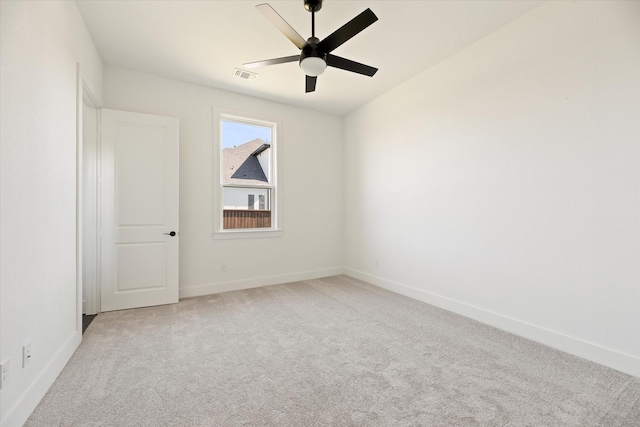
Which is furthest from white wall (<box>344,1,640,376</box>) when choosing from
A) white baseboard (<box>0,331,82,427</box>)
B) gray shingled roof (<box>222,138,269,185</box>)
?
white baseboard (<box>0,331,82,427</box>)

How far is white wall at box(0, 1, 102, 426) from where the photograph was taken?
4.89ft

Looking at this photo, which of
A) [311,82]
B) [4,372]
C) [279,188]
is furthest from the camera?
[279,188]

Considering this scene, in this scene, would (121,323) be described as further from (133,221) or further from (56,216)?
(56,216)

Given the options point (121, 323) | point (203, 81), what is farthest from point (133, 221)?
point (203, 81)

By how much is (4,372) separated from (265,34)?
3153mm

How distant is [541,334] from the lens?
2.56 m

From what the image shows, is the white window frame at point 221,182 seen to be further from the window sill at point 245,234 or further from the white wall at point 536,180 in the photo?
the white wall at point 536,180

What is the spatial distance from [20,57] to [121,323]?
247 centimetres

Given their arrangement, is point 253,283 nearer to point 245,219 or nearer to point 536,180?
point 245,219

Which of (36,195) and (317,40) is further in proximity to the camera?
(317,40)

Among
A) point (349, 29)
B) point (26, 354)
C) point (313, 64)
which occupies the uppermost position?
point (349, 29)

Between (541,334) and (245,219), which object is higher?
(245,219)

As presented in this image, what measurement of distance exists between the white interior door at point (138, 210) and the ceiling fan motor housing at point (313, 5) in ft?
7.39

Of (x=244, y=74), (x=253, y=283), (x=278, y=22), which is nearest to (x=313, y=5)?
(x=278, y=22)
